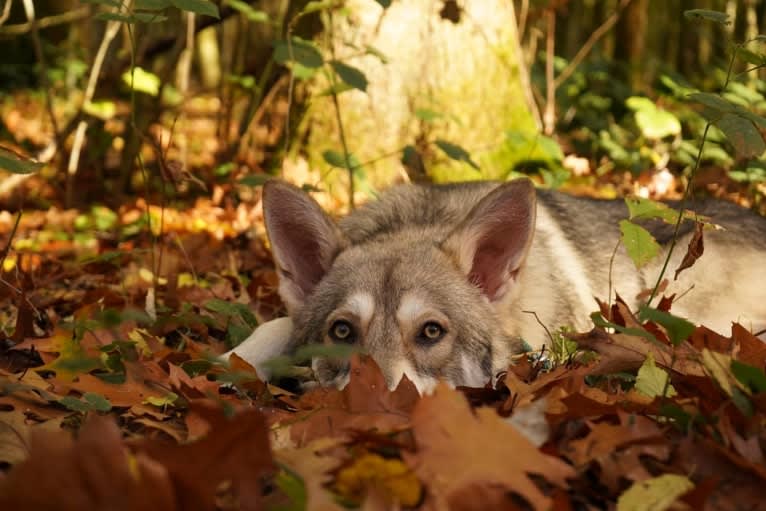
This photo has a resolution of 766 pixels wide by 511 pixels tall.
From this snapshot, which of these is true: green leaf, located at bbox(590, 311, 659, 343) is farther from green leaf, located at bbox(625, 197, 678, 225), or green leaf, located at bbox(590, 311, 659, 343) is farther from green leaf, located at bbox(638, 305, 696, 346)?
green leaf, located at bbox(625, 197, 678, 225)

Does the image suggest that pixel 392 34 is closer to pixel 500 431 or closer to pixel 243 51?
pixel 243 51

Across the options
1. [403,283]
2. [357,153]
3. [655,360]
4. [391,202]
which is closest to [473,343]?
[403,283]

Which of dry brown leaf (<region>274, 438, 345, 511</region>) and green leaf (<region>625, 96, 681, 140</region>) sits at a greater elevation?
dry brown leaf (<region>274, 438, 345, 511</region>)

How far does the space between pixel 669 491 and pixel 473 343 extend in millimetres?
1764

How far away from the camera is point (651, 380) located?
2705mm

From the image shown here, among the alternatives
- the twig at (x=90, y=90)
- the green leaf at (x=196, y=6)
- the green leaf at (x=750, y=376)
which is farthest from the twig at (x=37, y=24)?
the green leaf at (x=750, y=376)

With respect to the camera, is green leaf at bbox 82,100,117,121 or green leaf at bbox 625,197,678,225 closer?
green leaf at bbox 625,197,678,225

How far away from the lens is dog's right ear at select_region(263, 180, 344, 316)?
4.12 meters

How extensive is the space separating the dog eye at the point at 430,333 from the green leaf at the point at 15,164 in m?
1.73

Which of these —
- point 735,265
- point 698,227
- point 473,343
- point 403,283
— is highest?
point 698,227

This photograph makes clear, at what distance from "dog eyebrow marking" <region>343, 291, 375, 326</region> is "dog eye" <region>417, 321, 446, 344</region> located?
0.74 ft

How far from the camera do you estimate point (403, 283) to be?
3.79 m

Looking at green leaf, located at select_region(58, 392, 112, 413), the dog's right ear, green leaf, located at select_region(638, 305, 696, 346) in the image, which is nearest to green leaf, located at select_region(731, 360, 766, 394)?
green leaf, located at select_region(638, 305, 696, 346)

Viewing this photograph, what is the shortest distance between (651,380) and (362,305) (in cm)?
137
